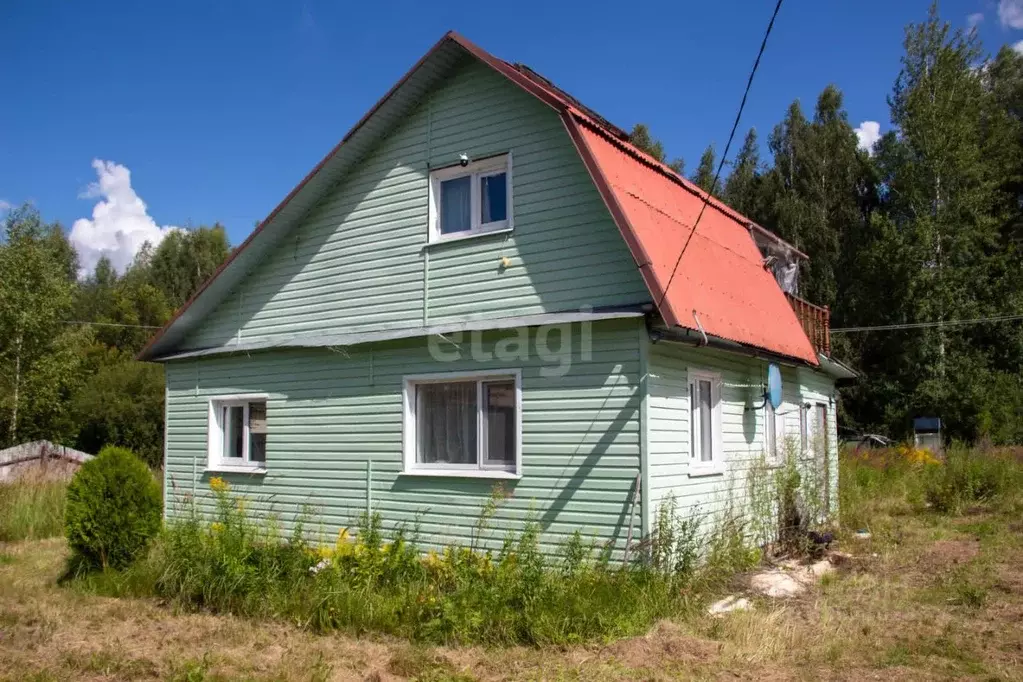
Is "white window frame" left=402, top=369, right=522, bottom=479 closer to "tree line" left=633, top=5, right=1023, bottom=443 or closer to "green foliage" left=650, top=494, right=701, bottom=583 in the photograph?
"green foliage" left=650, top=494, right=701, bottom=583

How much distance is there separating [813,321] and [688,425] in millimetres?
7003

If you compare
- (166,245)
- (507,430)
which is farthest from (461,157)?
(166,245)

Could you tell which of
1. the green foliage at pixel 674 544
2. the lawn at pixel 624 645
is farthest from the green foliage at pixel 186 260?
the green foliage at pixel 674 544

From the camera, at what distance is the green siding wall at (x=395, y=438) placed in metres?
8.71

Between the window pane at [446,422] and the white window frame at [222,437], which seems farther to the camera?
the white window frame at [222,437]

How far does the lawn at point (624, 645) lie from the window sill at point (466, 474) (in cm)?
243

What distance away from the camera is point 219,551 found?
8.91 metres

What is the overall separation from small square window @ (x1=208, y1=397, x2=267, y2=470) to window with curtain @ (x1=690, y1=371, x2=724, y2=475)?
6.34m

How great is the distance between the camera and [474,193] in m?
10.5

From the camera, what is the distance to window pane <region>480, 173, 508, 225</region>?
1023 centimetres

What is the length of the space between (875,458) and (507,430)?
1507cm

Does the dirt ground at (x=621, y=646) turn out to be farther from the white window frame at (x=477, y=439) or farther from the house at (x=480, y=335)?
the white window frame at (x=477, y=439)

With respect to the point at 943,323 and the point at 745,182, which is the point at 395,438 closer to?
the point at 943,323

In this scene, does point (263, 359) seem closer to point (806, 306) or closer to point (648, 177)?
point (648, 177)
